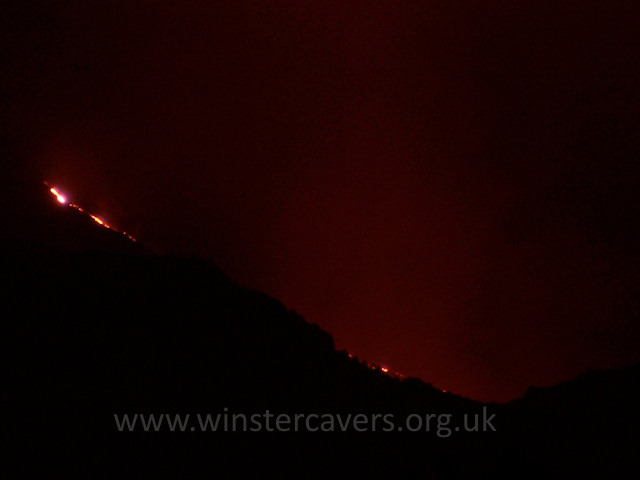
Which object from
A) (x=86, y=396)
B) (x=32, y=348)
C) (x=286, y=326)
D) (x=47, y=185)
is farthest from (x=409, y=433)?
(x=47, y=185)

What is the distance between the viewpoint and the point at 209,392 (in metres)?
5.52

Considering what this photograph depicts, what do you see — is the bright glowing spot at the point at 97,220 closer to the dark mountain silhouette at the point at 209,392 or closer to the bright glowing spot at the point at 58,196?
the bright glowing spot at the point at 58,196

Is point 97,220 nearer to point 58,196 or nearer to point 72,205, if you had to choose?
point 72,205

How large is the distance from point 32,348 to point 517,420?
3.58m

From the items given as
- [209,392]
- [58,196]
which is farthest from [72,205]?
[209,392]

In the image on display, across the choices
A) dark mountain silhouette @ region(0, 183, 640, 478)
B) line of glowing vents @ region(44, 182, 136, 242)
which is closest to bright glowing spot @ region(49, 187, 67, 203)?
line of glowing vents @ region(44, 182, 136, 242)

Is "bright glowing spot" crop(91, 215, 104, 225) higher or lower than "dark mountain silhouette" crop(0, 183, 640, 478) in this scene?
higher

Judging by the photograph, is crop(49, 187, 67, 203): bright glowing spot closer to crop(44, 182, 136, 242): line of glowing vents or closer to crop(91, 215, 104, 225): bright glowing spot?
crop(44, 182, 136, 242): line of glowing vents

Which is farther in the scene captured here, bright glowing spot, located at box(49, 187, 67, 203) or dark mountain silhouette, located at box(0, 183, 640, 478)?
bright glowing spot, located at box(49, 187, 67, 203)

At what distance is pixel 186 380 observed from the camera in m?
5.57

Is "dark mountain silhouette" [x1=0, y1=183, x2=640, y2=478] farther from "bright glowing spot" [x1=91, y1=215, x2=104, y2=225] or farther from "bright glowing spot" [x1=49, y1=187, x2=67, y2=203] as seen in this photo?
"bright glowing spot" [x1=49, y1=187, x2=67, y2=203]

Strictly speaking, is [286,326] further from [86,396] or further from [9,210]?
[9,210]

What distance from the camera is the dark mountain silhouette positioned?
195 inches

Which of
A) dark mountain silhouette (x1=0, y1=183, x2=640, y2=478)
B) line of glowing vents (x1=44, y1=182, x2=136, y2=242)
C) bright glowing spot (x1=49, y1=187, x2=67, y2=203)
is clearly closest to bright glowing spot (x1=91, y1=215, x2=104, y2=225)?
line of glowing vents (x1=44, y1=182, x2=136, y2=242)
